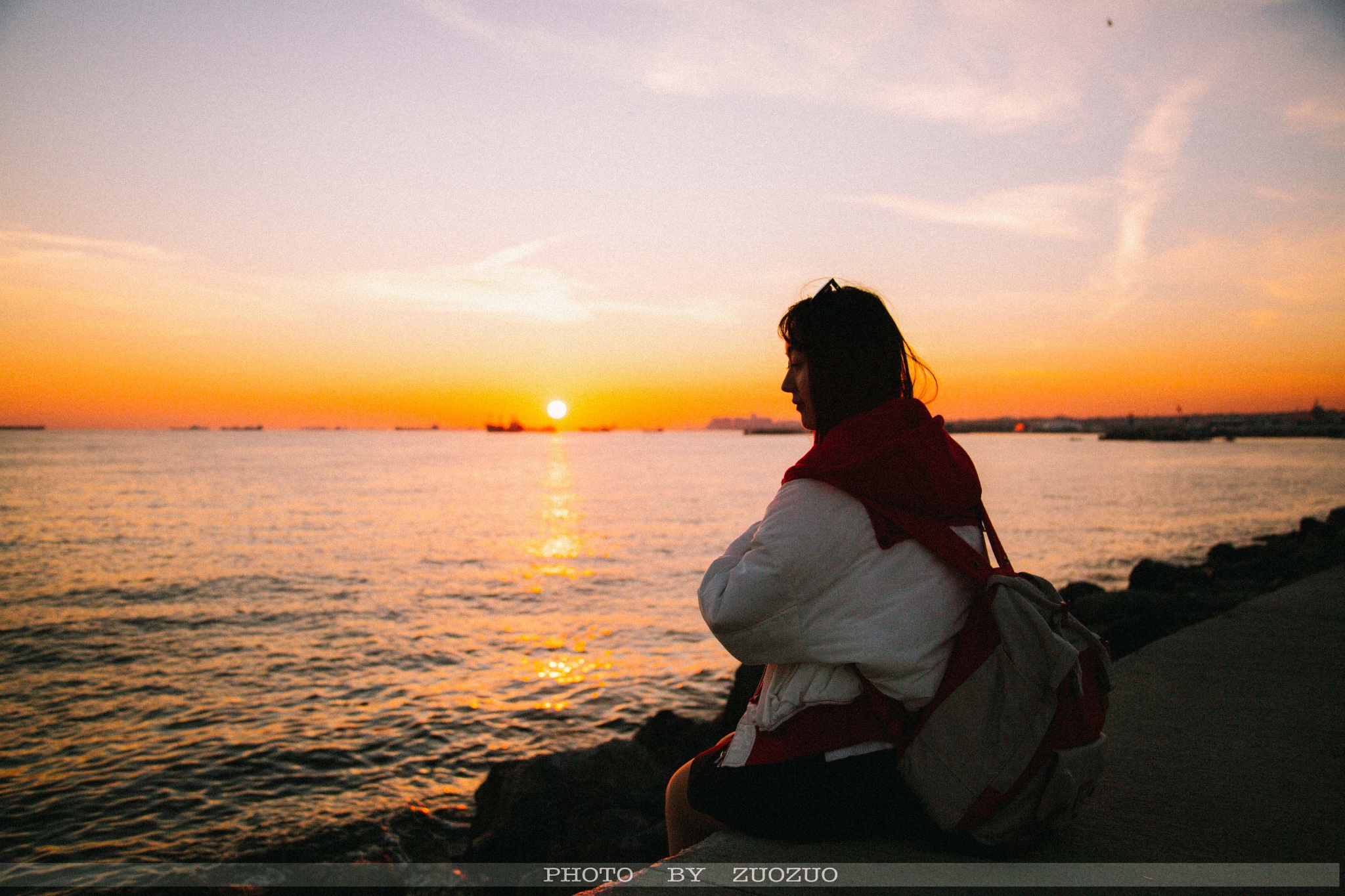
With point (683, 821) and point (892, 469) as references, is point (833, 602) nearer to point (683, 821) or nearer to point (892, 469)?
point (892, 469)

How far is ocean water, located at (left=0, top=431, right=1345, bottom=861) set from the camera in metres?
7.74

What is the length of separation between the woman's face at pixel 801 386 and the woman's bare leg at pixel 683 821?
1.30m

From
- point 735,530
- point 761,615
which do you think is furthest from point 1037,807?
point 735,530

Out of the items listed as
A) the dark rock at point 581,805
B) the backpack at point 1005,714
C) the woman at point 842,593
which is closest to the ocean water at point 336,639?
the dark rock at point 581,805

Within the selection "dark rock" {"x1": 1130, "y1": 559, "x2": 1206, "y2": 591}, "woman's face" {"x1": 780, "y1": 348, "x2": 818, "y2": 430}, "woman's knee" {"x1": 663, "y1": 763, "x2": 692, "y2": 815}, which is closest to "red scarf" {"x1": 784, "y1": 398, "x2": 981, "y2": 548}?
"woman's face" {"x1": 780, "y1": 348, "x2": 818, "y2": 430}

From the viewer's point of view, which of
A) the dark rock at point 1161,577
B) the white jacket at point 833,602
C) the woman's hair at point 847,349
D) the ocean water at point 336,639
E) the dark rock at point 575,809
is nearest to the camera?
the white jacket at point 833,602

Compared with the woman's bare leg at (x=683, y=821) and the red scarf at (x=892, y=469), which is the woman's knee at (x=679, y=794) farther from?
the red scarf at (x=892, y=469)

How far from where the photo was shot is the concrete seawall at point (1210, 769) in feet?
8.79

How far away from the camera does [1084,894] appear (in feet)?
7.98

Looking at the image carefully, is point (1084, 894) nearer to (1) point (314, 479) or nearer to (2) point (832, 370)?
(2) point (832, 370)

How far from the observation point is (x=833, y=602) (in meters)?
2.06

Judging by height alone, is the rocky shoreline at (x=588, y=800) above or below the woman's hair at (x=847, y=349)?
below

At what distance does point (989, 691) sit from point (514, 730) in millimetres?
8525

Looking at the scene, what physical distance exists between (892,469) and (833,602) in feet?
1.35
